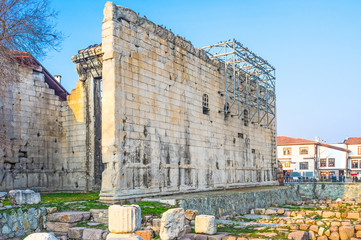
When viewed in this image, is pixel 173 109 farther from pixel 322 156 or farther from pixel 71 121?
pixel 322 156

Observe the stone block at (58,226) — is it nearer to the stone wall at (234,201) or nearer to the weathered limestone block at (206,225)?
the weathered limestone block at (206,225)

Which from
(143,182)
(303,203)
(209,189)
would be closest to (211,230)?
(143,182)

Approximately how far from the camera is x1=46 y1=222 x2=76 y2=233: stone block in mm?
9516

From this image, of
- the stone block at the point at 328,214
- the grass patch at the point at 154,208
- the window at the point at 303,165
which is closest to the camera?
the grass patch at the point at 154,208

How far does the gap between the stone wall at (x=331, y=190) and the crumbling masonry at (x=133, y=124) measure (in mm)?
9729

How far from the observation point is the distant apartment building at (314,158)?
167 ft

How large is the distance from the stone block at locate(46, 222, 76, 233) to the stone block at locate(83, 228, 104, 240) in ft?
2.38

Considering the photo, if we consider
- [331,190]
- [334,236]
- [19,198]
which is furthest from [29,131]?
[331,190]

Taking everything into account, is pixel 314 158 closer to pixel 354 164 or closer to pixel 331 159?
pixel 331 159

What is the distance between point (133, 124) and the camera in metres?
13.1

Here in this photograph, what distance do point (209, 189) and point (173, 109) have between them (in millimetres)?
4462

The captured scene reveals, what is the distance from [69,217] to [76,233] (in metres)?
0.65

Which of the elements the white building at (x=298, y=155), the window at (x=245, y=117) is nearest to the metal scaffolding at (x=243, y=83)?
the window at (x=245, y=117)

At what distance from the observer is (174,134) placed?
599 inches
